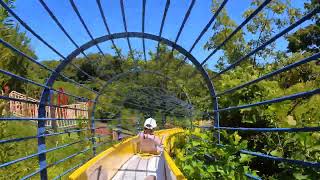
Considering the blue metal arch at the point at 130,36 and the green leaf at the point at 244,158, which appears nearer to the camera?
the green leaf at the point at 244,158

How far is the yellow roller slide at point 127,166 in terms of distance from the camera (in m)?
3.73

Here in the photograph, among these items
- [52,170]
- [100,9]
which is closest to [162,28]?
[100,9]

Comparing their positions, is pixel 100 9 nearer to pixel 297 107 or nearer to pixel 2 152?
pixel 2 152

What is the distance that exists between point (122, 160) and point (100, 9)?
471cm

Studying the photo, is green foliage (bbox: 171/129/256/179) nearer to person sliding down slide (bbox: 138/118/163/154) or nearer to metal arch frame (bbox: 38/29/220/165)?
metal arch frame (bbox: 38/29/220/165)

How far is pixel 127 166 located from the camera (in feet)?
25.2

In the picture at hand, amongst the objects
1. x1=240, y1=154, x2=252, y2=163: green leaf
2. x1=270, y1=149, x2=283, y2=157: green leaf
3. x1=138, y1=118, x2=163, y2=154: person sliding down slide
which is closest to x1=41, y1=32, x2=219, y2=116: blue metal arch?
x1=240, y1=154, x2=252, y2=163: green leaf

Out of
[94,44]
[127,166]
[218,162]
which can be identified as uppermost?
[94,44]

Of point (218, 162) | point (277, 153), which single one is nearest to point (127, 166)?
point (218, 162)

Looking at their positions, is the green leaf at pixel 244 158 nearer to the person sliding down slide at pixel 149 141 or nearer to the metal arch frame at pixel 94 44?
the metal arch frame at pixel 94 44

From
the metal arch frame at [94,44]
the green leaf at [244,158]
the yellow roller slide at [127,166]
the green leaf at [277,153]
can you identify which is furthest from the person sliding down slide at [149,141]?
the green leaf at [277,153]

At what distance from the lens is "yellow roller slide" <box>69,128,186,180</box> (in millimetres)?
3728

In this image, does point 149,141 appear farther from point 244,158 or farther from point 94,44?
point 244,158

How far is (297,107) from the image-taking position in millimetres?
3512
